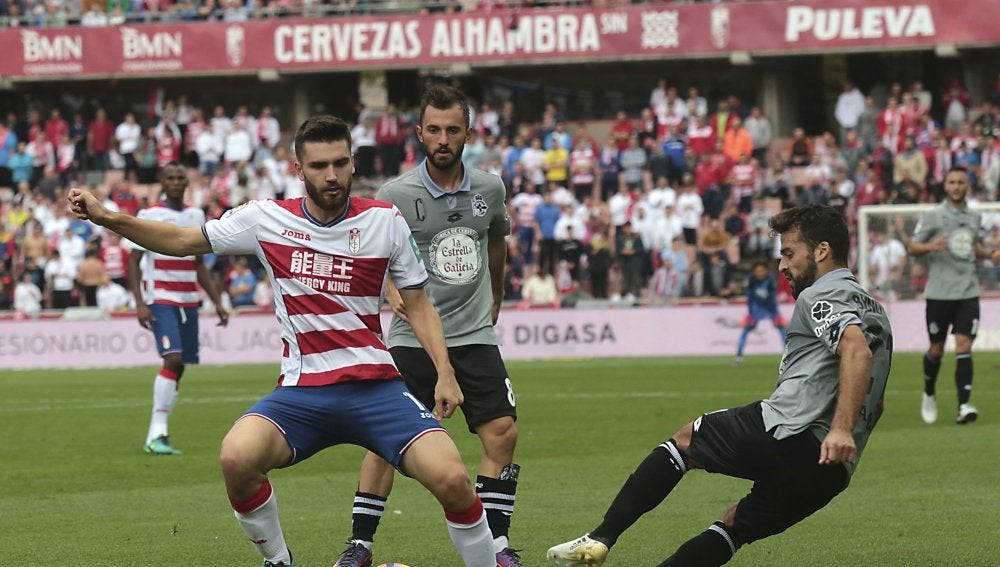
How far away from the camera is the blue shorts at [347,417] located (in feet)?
21.4

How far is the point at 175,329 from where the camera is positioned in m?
13.2

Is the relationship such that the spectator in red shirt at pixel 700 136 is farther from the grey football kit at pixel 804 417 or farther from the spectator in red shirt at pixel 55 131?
the grey football kit at pixel 804 417

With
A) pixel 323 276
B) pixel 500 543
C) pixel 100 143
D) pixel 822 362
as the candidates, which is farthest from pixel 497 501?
pixel 100 143

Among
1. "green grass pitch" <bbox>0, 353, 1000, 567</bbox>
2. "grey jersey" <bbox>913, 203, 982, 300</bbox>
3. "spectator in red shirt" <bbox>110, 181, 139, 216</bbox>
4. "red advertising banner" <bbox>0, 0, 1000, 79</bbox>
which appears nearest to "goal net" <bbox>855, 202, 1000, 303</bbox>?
"green grass pitch" <bbox>0, 353, 1000, 567</bbox>

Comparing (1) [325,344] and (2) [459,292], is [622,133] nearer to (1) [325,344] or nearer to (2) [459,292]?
(2) [459,292]

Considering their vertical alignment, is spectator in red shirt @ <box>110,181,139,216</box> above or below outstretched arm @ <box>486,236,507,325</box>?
below

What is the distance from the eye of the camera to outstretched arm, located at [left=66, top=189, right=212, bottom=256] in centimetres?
630

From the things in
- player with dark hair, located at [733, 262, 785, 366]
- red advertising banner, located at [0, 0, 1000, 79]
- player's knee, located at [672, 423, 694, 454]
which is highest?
red advertising banner, located at [0, 0, 1000, 79]

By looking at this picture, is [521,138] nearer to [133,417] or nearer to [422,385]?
[133,417]

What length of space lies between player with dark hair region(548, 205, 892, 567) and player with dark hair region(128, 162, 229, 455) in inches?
278

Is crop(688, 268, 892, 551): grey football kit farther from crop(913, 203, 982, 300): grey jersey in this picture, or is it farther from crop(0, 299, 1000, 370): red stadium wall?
crop(0, 299, 1000, 370): red stadium wall

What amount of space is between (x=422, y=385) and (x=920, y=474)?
465 centimetres

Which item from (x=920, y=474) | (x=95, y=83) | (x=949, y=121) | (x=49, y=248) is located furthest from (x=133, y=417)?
(x=95, y=83)

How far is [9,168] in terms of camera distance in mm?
35812
